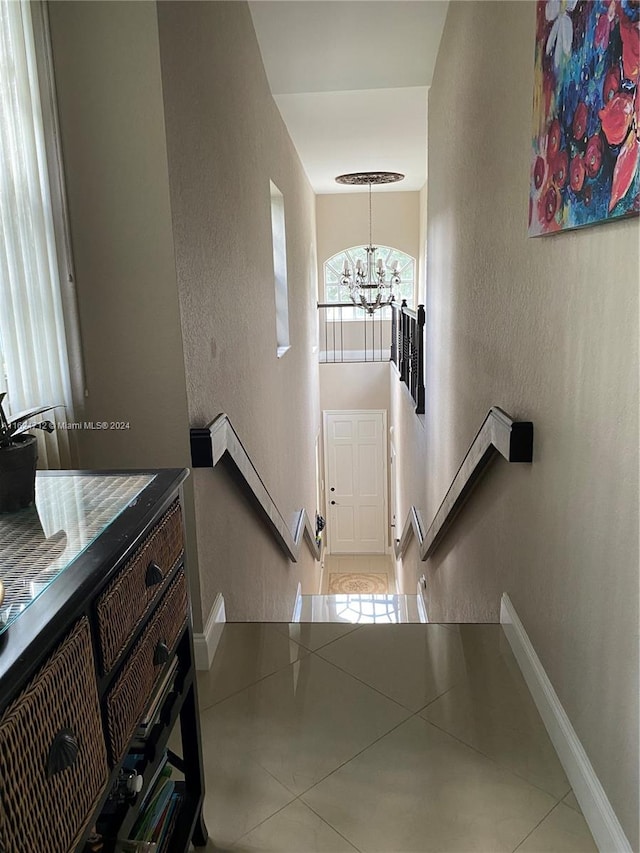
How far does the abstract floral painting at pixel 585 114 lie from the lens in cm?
129

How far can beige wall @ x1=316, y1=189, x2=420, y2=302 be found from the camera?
401 inches

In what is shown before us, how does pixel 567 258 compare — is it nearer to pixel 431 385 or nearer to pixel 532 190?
pixel 532 190

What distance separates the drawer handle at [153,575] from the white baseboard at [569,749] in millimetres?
1226

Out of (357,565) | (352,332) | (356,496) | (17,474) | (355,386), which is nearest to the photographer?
(17,474)

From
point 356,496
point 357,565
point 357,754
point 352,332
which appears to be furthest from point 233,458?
point 352,332

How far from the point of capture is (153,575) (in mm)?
1242

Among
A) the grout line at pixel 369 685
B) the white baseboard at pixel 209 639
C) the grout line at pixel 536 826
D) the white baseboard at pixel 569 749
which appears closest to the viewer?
the white baseboard at pixel 569 749

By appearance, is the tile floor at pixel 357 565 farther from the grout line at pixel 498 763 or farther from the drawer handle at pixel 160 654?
the drawer handle at pixel 160 654

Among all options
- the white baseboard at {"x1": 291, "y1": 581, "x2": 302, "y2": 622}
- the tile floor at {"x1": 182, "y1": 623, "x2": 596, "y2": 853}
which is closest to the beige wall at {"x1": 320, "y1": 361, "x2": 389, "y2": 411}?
the white baseboard at {"x1": 291, "y1": 581, "x2": 302, "y2": 622}

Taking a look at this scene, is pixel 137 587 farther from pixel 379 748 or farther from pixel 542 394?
pixel 542 394

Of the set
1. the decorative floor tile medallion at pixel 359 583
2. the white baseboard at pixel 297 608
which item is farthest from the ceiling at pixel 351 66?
A: the decorative floor tile medallion at pixel 359 583

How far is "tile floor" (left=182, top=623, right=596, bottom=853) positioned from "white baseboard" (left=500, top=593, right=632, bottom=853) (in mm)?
41

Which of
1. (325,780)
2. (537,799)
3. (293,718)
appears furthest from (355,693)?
(537,799)

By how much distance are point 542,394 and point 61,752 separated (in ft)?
5.39
